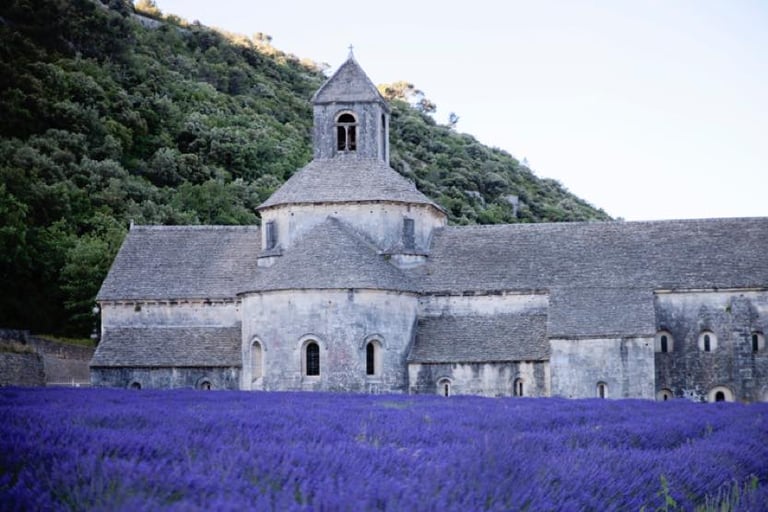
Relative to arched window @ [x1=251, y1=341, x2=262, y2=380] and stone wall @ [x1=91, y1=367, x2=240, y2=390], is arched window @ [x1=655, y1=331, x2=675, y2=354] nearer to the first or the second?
arched window @ [x1=251, y1=341, x2=262, y2=380]

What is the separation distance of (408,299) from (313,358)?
498cm

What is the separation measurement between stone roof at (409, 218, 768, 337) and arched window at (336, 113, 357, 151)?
5.95 m

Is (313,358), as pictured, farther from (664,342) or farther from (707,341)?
(707,341)

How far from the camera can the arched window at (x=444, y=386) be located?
45.1 metres

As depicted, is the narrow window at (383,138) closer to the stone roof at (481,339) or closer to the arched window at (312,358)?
the stone roof at (481,339)

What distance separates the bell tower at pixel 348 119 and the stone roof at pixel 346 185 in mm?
525

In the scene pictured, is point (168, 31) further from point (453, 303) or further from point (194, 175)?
point (453, 303)

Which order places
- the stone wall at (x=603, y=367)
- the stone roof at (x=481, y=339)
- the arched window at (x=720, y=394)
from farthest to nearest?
the arched window at (x=720, y=394), the stone roof at (x=481, y=339), the stone wall at (x=603, y=367)

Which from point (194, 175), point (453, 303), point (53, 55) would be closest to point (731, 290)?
point (453, 303)

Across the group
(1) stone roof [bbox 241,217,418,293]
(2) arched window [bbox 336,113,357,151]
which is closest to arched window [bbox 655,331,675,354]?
(1) stone roof [bbox 241,217,418,293]

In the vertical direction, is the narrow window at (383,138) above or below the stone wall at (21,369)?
above

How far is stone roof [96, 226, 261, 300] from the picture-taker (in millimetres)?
49156

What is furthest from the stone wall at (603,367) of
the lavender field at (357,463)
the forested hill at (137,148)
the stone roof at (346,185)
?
the forested hill at (137,148)

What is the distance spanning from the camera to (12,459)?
35.0 feet
